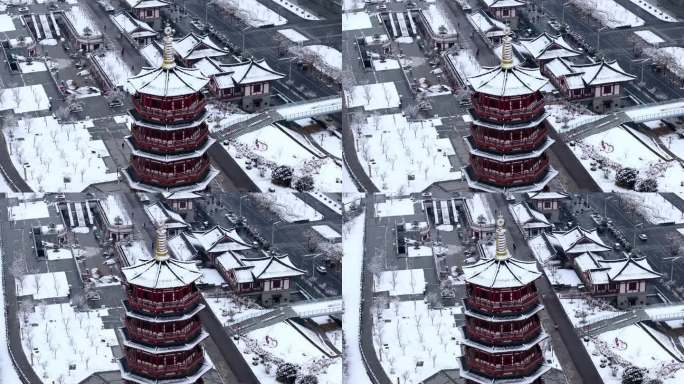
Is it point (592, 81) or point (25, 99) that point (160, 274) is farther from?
point (592, 81)

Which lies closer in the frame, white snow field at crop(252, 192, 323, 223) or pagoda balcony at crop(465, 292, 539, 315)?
pagoda balcony at crop(465, 292, 539, 315)

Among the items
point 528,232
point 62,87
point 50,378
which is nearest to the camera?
point 50,378

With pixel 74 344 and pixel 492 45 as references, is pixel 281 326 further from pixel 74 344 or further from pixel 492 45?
pixel 492 45

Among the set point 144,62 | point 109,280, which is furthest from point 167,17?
point 109,280

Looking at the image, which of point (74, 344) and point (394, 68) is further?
point (394, 68)

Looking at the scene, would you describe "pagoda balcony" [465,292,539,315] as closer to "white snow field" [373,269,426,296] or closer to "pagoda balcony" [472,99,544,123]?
"pagoda balcony" [472,99,544,123]

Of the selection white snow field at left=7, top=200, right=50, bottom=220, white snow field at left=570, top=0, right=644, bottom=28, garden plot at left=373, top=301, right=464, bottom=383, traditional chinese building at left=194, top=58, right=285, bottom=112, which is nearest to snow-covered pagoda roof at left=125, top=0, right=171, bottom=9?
traditional chinese building at left=194, top=58, right=285, bottom=112
